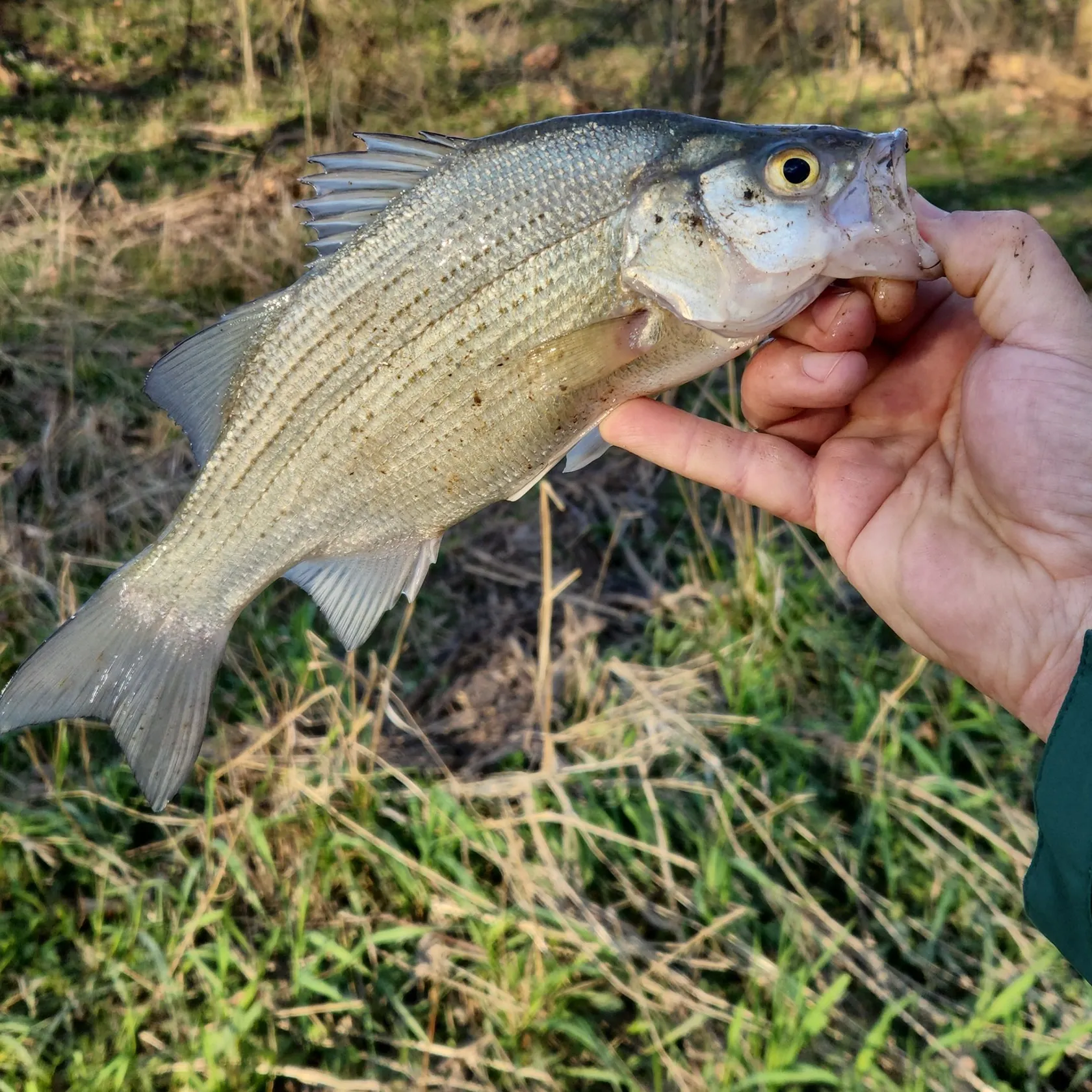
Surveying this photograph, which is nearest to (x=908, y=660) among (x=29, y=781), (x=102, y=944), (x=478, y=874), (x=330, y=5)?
(x=478, y=874)

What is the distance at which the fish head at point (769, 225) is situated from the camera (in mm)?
1963

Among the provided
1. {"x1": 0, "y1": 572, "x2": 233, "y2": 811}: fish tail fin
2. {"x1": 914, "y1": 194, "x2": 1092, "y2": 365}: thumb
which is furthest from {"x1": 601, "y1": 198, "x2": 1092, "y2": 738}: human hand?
{"x1": 0, "y1": 572, "x2": 233, "y2": 811}: fish tail fin

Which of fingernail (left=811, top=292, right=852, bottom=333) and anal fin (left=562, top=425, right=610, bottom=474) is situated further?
anal fin (left=562, top=425, right=610, bottom=474)

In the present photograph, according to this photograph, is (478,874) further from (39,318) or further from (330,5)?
(330,5)

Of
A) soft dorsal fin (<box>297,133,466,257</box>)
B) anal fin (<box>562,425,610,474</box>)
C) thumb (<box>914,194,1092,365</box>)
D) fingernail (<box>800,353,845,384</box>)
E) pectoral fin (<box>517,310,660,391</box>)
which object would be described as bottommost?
anal fin (<box>562,425,610,474</box>)

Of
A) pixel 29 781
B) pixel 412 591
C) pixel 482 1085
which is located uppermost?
pixel 412 591

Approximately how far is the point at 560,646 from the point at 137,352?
3.16 meters

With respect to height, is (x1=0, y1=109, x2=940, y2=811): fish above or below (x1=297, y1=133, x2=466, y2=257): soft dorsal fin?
below

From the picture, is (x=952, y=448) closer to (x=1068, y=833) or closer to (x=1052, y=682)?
(x=1052, y=682)

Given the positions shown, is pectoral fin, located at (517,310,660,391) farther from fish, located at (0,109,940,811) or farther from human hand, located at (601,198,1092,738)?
human hand, located at (601,198,1092,738)

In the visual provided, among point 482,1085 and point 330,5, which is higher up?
point 330,5

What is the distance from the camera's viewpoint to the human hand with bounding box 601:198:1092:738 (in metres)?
Answer: 2.02

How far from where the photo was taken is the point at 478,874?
3.21 m

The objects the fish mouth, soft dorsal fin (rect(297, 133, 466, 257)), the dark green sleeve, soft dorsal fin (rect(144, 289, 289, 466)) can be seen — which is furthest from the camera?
soft dorsal fin (rect(144, 289, 289, 466))
